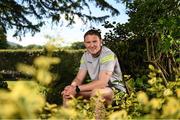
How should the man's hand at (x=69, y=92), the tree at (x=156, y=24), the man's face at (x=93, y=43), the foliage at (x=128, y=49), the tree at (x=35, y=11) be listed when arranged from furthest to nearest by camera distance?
the tree at (x=35, y=11)
the foliage at (x=128, y=49)
the tree at (x=156, y=24)
the man's face at (x=93, y=43)
the man's hand at (x=69, y=92)

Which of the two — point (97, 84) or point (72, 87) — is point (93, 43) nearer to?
point (97, 84)

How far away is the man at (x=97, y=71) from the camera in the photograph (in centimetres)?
564

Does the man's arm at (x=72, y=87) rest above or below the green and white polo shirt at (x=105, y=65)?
below

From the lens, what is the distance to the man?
564cm

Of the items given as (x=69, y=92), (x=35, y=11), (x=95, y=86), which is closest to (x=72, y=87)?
(x=69, y=92)

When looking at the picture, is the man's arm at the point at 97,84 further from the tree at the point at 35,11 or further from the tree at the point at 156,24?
the tree at the point at 35,11

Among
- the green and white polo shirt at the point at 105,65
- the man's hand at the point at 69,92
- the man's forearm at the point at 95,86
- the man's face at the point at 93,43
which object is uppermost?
the man's face at the point at 93,43

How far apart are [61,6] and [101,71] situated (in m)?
9.30

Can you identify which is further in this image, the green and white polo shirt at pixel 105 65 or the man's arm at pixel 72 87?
the green and white polo shirt at pixel 105 65

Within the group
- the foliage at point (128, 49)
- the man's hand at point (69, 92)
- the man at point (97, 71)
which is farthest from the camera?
the foliage at point (128, 49)

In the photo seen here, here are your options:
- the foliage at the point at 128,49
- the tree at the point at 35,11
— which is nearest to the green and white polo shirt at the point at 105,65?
the foliage at the point at 128,49

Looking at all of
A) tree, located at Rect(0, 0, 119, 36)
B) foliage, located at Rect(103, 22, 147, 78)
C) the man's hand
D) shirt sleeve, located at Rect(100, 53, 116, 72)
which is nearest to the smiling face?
shirt sleeve, located at Rect(100, 53, 116, 72)

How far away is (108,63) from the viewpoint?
596 cm

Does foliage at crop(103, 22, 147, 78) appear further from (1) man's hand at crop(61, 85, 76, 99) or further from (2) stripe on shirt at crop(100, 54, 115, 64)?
(1) man's hand at crop(61, 85, 76, 99)
